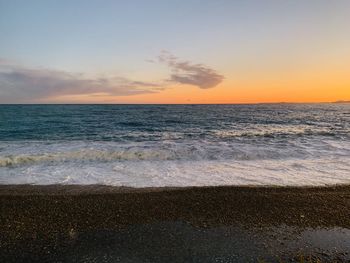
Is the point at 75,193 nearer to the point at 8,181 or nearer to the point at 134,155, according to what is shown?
Answer: the point at 8,181

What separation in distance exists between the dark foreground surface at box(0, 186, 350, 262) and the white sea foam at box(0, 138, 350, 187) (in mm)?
1374

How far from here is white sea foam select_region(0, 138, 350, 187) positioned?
1170 centimetres

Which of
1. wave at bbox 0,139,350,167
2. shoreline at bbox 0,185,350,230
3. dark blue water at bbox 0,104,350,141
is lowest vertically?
dark blue water at bbox 0,104,350,141

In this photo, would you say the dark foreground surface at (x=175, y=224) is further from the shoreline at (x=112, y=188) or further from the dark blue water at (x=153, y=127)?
the dark blue water at (x=153, y=127)

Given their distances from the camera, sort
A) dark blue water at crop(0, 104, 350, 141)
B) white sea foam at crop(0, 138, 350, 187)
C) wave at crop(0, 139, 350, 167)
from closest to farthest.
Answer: white sea foam at crop(0, 138, 350, 187), wave at crop(0, 139, 350, 167), dark blue water at crop(0, 104, 350, 141)

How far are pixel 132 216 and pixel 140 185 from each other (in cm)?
316

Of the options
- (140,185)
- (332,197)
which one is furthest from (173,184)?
(332,197)

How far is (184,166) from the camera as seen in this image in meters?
14.5

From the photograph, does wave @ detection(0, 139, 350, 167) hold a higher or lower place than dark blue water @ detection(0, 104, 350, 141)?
higher

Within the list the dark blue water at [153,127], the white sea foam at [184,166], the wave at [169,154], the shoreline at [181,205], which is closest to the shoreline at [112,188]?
the shoreline at [181,205]

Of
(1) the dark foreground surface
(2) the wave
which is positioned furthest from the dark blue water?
(1) the dark foreground surface

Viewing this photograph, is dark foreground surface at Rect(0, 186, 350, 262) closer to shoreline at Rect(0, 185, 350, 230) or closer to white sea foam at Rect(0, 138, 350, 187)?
shoreline at Rect(0, 185, 350, 230)

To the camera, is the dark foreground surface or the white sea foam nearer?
the dark foreground surface

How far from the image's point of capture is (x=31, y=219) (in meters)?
7.65
